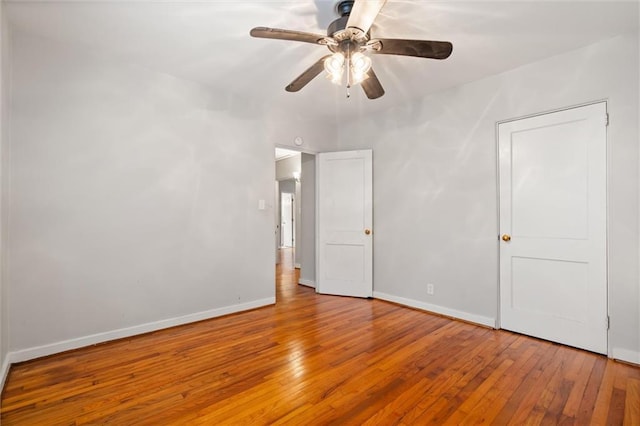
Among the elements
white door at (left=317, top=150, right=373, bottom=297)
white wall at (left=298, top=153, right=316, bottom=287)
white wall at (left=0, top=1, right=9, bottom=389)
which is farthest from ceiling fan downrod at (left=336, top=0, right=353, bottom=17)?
white wall at (left=298, top=153, right=316, bottom=287)

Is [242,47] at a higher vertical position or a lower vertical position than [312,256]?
higher

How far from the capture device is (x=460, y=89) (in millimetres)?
3463

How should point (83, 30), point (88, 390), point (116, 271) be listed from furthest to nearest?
point (116, 271), point (83, 30), point (88, 390)

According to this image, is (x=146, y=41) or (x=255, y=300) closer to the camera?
(x=146, y=41)

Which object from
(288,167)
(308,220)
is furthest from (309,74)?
(288,167)

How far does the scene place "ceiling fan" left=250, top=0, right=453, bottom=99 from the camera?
5.72ft

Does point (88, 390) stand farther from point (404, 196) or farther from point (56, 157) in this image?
point (404, 196)

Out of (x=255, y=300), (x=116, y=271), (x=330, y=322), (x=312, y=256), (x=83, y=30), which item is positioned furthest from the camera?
(x=312, y=256)

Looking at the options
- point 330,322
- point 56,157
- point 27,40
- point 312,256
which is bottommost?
point 330,322

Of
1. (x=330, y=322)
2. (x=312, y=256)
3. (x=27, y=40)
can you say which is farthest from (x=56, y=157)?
(x=312, y=256)

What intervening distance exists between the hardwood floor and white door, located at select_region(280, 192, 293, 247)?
27.9 ft

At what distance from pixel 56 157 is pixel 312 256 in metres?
3.46

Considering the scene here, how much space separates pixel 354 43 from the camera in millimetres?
2000

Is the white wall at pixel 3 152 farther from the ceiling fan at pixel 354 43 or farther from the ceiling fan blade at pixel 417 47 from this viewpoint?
the ceiling fan blade at pixel 417 47
